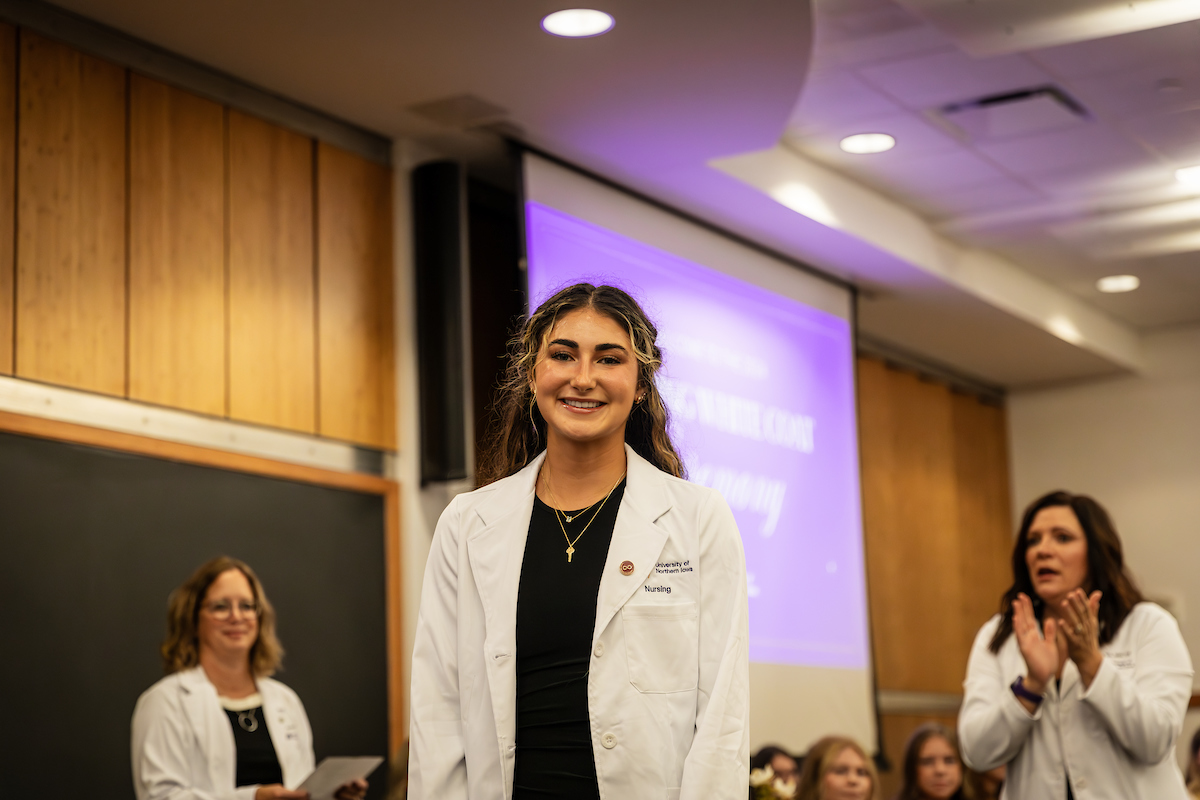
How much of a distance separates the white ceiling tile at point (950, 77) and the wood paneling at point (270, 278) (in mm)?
2430

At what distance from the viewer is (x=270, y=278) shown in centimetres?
513

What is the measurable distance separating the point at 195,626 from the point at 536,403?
7.81 feet

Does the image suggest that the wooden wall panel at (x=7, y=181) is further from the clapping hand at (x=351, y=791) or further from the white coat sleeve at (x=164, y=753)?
the clapping hand at (x=351, y=791)

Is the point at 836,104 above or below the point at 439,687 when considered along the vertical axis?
above

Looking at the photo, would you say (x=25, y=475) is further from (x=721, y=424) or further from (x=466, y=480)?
(x=721, y=424)

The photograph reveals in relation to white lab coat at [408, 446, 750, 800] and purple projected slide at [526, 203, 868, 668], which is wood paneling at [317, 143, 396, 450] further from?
white lab coat at [408, 446, 750, 800]

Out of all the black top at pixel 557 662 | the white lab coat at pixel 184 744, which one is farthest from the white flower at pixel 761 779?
the black top at pixel 557 662

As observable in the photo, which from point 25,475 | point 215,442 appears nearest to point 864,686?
point 215,442

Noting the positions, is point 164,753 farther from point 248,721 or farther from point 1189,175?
point 1189,175

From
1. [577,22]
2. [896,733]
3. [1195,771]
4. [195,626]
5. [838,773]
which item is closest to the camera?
[195,626]

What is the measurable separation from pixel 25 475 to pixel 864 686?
184 inches

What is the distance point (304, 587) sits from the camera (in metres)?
5.05

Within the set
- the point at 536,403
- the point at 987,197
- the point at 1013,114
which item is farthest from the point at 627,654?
the point at 987,197

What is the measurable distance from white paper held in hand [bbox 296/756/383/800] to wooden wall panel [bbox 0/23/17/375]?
1510 mm
